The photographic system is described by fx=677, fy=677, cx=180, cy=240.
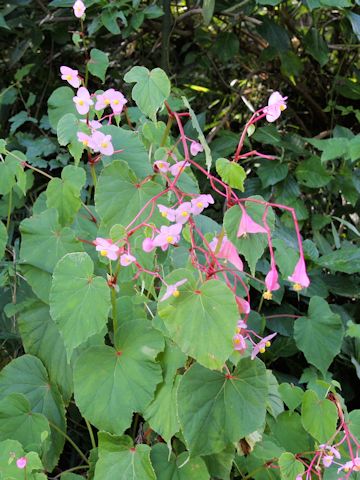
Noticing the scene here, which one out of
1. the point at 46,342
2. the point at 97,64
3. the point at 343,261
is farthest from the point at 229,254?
the point at 343,261

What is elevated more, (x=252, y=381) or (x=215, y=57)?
(x=252, y=381)

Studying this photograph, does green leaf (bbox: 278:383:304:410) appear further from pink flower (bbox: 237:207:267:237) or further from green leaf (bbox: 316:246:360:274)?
green leaf (bbox: 316:246:360:274)

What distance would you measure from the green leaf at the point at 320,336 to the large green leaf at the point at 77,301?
75 cm

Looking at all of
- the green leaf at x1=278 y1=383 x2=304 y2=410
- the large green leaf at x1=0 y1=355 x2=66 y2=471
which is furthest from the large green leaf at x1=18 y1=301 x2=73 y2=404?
the green leaf at x1=278 y1=383 x2=304 y2=410

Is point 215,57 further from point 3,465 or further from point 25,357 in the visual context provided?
point 3,465

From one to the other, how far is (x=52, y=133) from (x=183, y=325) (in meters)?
1.48

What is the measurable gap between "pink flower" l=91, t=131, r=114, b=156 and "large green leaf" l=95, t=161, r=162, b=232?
3 cm

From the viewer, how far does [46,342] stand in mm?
1146

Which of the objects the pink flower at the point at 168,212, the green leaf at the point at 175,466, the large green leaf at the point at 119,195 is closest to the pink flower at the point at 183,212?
the pink flower at the point at 168,212

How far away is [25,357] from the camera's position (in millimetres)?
1158

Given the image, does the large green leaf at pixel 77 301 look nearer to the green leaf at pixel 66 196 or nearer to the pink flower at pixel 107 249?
the pink flower at pixel 107 249

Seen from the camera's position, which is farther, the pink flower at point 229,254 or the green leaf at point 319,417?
the green leaf at point 319,417

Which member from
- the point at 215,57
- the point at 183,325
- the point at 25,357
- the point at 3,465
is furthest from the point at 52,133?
the point at 183,325

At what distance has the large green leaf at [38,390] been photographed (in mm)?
1144
